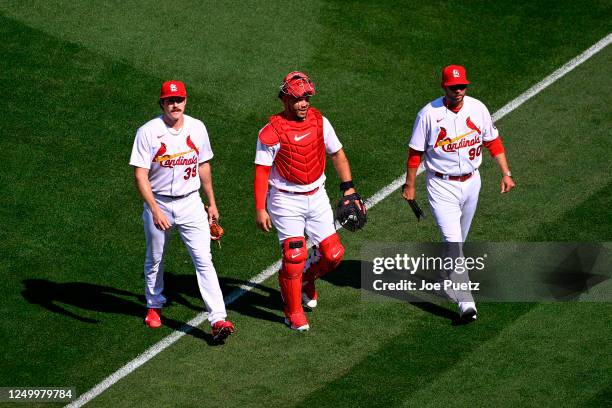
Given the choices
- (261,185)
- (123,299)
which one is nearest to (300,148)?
(261,185)

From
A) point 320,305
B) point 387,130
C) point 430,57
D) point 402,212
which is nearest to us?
point 320,305

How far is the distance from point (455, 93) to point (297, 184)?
1.85 meters

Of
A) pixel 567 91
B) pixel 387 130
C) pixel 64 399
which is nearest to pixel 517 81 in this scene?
pixel 567 91

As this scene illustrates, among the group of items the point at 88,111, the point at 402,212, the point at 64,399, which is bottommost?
the point at 64,399

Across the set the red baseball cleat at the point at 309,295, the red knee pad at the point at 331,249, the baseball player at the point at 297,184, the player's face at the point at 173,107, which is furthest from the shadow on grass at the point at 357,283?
the player's face at the point at 173,107

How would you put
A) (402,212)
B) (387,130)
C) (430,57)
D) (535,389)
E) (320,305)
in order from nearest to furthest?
(535,389), (320,305), (402,212), (387,130), (430,57)

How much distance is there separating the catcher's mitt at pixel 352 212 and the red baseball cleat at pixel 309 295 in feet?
2.86

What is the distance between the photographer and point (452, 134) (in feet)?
44.7

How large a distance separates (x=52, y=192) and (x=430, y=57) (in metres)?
5.90

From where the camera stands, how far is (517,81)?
18.5 metres

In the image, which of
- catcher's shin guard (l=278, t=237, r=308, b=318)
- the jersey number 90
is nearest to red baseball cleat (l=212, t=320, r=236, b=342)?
catcher's shin guard (l=278, t=237, r=308, b=318)

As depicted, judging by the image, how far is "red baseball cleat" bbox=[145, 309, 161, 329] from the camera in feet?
45.6

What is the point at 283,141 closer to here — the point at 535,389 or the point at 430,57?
the point at 535,389

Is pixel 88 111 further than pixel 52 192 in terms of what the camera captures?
Yes
